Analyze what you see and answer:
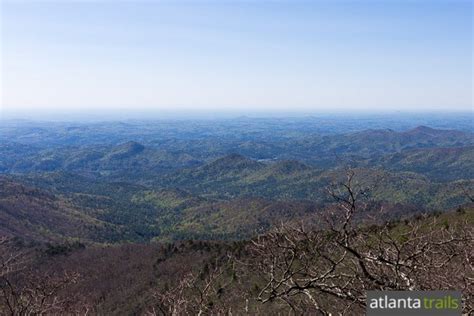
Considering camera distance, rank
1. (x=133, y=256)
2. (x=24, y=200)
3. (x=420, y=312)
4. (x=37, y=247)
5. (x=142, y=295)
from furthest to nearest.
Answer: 1. (x=24, y=200)
2. (x=37, y=247)
3. (x=133, y=256)
4. (x=142, y=295)
5. (x=420, y=312)

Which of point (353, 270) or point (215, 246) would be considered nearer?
point (353, 270)

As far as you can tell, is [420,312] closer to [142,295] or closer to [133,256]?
[142,295]

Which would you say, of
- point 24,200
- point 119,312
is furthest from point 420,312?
point 24,200

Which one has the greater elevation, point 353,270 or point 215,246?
point 353,270

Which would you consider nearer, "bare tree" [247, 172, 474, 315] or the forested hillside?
"bare tree" [247, 172, 474, 315]

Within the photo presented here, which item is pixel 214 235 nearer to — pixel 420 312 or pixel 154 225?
pixel 154 225

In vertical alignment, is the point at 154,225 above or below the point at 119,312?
below

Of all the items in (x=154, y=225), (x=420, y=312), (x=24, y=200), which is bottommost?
(x=154, y=225)

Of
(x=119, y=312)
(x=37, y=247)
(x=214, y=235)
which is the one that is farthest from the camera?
(x=214, y=235)

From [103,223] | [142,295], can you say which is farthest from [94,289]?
[103,223]

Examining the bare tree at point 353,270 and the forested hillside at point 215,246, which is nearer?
the bare tree at point 353,270

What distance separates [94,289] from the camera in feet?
247

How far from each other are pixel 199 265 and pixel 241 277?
15.0 metres

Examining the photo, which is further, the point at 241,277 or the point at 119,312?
the point at 119,312
